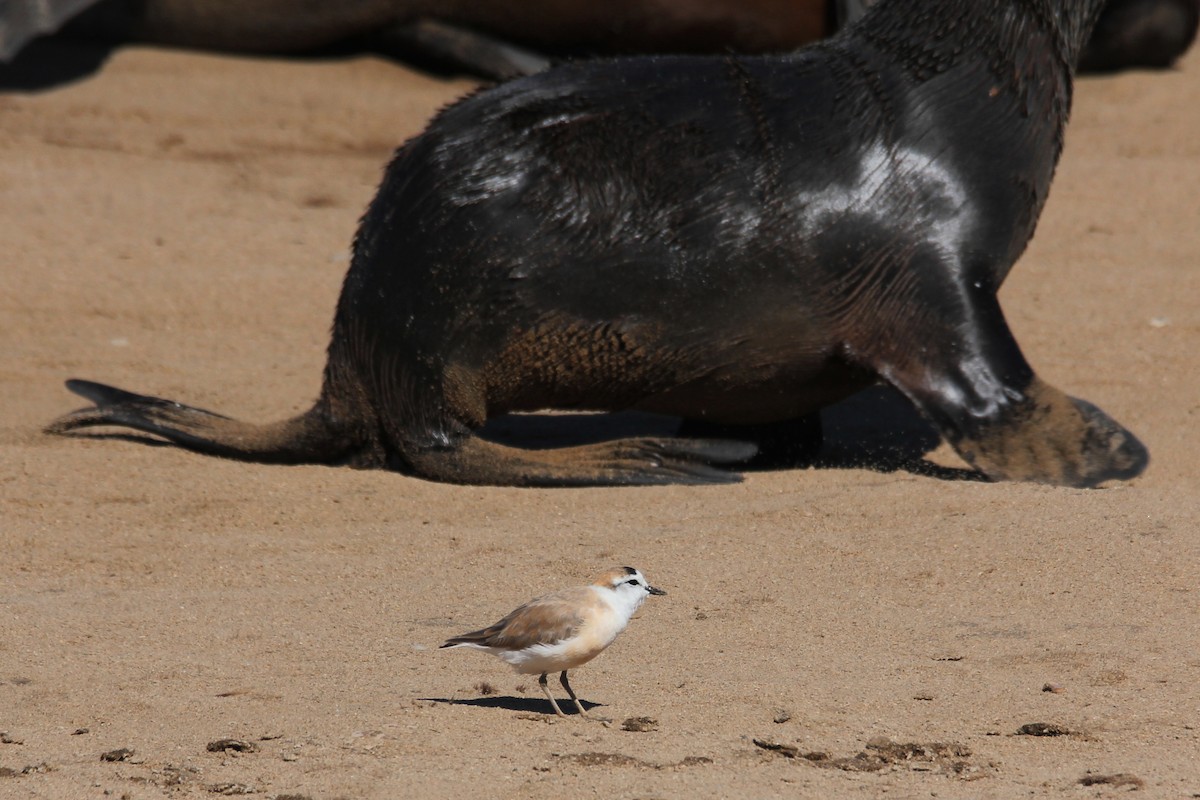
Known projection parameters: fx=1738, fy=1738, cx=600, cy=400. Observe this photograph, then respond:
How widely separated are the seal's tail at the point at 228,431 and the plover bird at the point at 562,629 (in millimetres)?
2349

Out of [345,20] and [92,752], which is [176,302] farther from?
[92,752]

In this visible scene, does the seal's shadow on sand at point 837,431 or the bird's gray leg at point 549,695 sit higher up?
the seal's shadow on sand at point 837,431

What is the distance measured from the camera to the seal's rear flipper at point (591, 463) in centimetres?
546

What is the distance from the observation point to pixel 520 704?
370 centimetres

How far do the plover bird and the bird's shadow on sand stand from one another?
74 mm

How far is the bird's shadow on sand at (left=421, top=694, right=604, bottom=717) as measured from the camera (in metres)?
3.62

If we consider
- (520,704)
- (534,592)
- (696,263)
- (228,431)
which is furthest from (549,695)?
(228,431)

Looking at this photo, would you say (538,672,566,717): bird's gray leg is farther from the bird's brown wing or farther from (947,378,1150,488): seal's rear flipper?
(947,378,1150,488): seal's rear flipper

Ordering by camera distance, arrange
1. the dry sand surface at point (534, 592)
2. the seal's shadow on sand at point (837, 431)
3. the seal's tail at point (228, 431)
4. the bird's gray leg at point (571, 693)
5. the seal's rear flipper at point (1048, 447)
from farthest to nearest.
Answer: the seal's shadow on sand at point (837, 431)
the seal's tail at point (228, 431)
the seal's rear flipper at point (1048, 447)
the bird's gray leg at point (571, 693)
the dry sand surface at point (534, 592)

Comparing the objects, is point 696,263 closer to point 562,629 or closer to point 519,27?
point 562,629

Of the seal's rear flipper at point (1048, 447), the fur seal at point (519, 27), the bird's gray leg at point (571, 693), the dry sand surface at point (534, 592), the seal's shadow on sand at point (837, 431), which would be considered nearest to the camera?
the dry sand surface at point (534, 592)

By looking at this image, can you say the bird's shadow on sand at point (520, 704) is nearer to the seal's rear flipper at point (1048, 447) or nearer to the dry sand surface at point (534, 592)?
the dry sand surface at point (534, 592)

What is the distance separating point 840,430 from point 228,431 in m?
2.17

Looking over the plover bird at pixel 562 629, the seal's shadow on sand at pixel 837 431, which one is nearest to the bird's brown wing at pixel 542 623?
the plover bird at pixel 562 629
